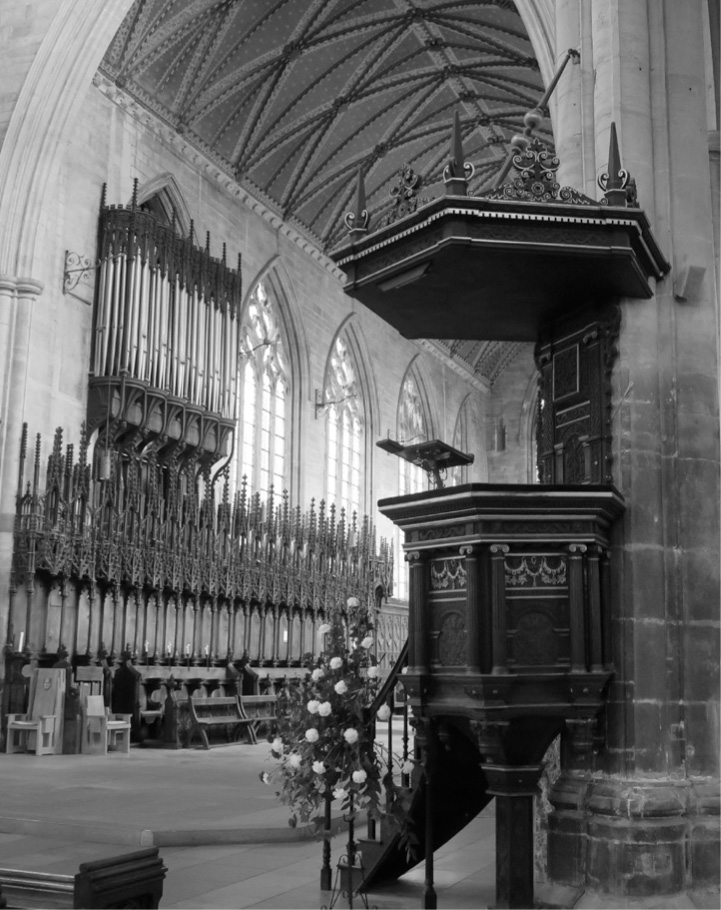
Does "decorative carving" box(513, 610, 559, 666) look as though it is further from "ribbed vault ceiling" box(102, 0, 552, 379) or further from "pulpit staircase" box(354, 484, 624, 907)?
"ribbed vault ceiling" box(102, 0, 552, 379)

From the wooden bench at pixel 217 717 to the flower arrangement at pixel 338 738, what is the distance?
8092 millimetres

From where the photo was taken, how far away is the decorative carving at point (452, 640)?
4.55 meters

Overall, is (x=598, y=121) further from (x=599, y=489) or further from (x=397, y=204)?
(x=599, y=489)

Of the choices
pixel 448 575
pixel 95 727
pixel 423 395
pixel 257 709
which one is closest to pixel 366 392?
pixel 423 395

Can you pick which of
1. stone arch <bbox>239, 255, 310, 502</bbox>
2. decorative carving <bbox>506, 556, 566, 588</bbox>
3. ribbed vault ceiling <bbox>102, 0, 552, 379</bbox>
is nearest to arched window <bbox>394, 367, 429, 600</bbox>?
stone arch <bbox>239, 255, 310, 502</bbox>

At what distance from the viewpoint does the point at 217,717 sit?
1376 centimetres

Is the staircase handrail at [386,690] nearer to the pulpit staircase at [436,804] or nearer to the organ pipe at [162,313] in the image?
the pulpit staircase at [436,804]

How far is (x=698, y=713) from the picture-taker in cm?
498

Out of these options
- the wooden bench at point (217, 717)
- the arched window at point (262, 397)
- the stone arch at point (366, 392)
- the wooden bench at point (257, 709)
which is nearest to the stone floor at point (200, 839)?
the wooden bench at point (217, 717)

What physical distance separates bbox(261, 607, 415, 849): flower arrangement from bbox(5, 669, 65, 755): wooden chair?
282 inches

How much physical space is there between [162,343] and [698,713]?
1163cm

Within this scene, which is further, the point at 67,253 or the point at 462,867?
the point at 67,253

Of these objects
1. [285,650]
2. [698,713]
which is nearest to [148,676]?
[285,650]

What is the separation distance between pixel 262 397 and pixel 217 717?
25.7 ft
